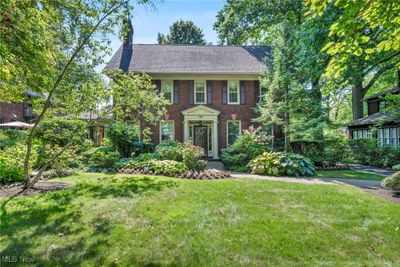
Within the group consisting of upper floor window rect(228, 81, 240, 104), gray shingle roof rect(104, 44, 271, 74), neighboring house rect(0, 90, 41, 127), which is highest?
gray shingle roof rect(104, 44, 271, 74)

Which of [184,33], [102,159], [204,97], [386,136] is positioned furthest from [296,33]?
[184,33]

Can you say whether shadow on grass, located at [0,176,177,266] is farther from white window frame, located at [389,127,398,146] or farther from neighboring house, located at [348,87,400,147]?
white window frame, located at [389,127,398,146]

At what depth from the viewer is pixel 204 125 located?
17016mm

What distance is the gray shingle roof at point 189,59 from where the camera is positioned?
1666cm

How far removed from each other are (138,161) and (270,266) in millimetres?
8360

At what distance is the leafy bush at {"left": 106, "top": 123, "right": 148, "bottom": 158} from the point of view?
41.3 ft

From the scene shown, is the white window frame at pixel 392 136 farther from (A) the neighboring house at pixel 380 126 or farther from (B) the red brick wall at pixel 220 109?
(B) the red brick wall at pixel 220 109

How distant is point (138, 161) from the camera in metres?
10.9

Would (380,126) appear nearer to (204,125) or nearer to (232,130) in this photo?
(232,130)

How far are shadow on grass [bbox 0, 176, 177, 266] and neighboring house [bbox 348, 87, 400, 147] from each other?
14.2 m

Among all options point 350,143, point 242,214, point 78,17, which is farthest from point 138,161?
point 350,143

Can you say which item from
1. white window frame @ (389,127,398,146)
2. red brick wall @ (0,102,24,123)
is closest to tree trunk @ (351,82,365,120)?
white window frame @ (389,127,398,146)

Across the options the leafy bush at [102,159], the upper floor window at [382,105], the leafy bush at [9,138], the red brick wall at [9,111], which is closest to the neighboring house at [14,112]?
the red brick wall at [9,111]

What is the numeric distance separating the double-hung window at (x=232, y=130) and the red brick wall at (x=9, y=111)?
54.3ft
